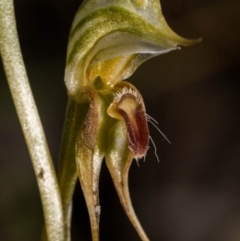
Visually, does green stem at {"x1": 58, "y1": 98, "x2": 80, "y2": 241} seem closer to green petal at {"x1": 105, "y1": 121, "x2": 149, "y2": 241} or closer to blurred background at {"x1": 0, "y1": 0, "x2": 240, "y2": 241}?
green petal at {"x1": 105, "y1": 121, "x2": 149, "y2": 241}

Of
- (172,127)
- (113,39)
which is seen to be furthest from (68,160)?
(172,127)

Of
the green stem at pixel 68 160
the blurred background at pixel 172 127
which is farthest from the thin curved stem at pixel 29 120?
the blurred background at pixel 172 127

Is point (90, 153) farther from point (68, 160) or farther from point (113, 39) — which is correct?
point (113, 39)

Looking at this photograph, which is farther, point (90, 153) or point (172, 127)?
point (172, 127)

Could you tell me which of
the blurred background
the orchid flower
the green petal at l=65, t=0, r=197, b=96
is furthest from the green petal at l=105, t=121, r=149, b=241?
the blurred background

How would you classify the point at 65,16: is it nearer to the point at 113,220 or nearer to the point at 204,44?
the point at 204,44

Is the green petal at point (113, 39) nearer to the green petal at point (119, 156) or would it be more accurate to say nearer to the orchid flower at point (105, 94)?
the orchid flower at point (105, 94)

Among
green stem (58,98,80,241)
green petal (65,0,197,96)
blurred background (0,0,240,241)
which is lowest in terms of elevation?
blurred background (0,0,240,241)
